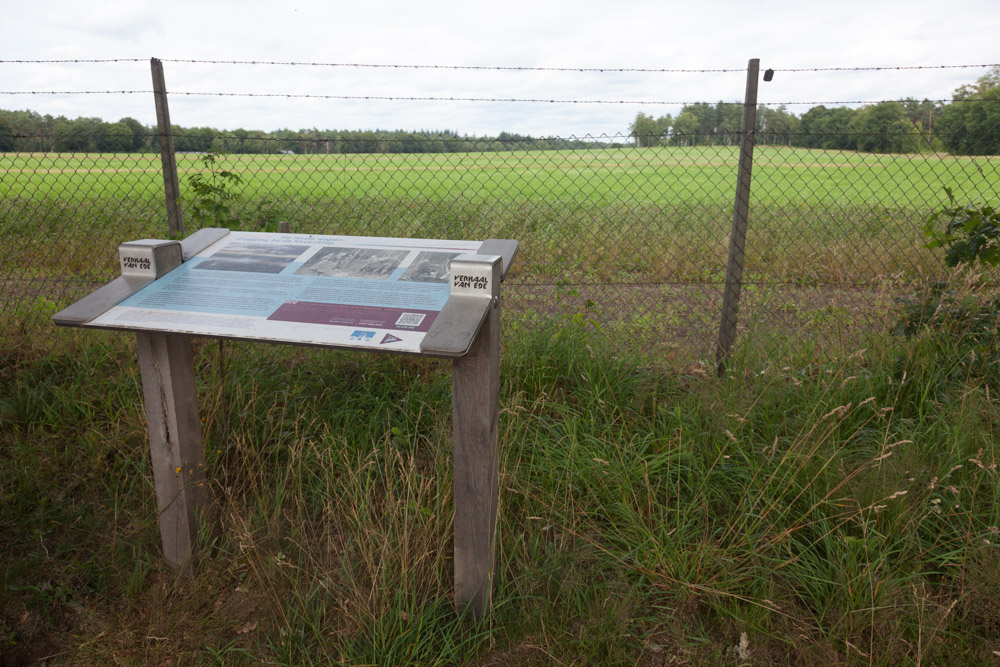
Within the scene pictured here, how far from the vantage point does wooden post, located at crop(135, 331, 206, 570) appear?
2.54 m

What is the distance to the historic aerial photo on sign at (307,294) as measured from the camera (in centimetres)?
215

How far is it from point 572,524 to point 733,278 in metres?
2.38

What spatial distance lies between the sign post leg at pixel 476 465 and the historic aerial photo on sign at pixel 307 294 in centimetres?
21

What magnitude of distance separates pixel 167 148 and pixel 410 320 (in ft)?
9.88

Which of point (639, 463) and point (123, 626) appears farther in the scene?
point (639, 463)

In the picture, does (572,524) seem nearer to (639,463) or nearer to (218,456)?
(639,463)

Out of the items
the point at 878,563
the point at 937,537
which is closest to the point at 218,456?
the point at 878,563

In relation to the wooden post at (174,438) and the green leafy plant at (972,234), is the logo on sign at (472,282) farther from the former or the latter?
the green leafy plant at (972,234)

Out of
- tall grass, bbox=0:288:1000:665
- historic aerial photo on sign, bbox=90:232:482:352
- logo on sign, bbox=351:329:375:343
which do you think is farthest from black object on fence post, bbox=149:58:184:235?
logo on sign, bbox=351:329:375:343

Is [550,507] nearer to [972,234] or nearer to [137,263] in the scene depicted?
[137,263]

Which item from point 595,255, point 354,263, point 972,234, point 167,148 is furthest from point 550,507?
point 595,255

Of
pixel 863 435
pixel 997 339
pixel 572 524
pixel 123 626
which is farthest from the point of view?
pixel 997 339

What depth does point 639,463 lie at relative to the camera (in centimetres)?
297

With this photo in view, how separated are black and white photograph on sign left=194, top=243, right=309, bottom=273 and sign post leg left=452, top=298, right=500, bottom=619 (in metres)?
0.98
